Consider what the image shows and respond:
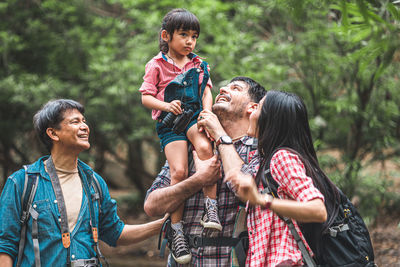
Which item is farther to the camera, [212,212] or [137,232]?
[137,232]

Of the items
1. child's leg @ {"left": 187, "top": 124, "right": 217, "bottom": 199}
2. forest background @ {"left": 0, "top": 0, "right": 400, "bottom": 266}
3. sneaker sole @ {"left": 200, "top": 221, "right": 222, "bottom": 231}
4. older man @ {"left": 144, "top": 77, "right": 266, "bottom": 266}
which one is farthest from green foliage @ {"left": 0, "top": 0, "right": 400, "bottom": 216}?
sneaker sole @ {"left": 200, "top": 221, "right": 222, "bottom": 231}

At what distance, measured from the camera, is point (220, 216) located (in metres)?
2.72

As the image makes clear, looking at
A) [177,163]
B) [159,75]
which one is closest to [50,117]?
[159,75]

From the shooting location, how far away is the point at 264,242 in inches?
83.9

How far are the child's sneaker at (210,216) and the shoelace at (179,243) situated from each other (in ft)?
0.59

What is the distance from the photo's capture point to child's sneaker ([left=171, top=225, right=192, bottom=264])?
2.62 metres

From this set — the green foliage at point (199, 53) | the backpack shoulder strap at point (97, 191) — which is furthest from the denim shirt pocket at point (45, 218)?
the green foliage at point (199, 53)

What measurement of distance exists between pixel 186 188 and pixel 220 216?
11.2 inches

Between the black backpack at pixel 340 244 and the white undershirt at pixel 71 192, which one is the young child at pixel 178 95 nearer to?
the white undershirt at pixel 71 192

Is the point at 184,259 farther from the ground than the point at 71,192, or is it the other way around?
the point at 71,192

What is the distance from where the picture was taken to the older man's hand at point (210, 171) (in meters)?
2.66

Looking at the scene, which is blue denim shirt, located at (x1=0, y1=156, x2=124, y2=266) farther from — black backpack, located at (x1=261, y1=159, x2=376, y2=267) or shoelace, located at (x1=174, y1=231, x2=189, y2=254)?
black backpack, located at (x1=261, y1=159, x2=376, y2=267)

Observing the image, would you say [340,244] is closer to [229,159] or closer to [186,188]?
[229,159]

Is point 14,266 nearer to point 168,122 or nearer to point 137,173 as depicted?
point 168,122
